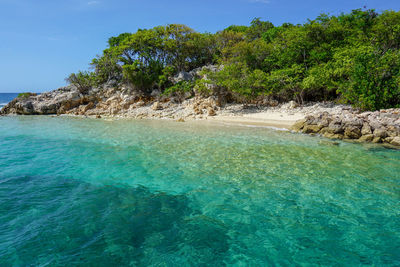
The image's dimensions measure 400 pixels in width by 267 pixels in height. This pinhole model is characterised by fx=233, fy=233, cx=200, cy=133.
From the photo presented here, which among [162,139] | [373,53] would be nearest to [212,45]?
[373,53]

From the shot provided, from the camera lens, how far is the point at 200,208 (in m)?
6.98

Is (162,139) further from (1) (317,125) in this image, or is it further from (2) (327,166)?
(1) (317,125)

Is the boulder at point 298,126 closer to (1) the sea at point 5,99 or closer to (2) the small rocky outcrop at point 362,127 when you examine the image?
(2) the small rocky outcrop at point 362,127

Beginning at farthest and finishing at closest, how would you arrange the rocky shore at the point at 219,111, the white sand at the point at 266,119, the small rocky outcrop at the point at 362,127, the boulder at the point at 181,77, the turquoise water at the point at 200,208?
the boulder at the point at 181,77 → the white sand at the point at 266,119 → the rocky shore at the point at 219,111 → the small rocky outcrop at the point at 362,127 → the turquoise water at the point at 200,208

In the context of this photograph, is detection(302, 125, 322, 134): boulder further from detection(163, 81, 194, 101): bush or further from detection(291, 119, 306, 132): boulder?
detection(163, 81, 194, 101): bush

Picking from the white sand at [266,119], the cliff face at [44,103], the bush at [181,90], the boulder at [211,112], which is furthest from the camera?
the cliff face at [44,103]

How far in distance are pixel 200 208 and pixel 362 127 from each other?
15.5m

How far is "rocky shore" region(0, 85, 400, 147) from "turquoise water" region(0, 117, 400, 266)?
3853 mm

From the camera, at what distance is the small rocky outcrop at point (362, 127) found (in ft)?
51.4

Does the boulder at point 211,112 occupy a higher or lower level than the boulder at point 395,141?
higher

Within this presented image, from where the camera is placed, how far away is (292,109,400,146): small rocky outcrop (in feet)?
51.4

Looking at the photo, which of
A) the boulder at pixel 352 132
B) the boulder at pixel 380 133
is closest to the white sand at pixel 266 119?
the boulder at pixel 352 132

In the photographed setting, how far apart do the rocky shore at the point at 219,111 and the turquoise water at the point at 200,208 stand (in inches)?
152

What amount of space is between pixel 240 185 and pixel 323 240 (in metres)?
3.63
